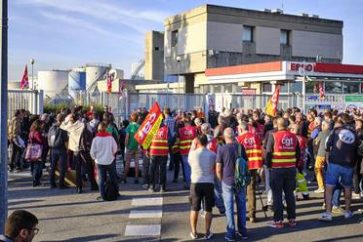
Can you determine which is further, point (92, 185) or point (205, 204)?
point (92, 185)

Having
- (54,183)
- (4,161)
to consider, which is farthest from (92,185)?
(4,161)

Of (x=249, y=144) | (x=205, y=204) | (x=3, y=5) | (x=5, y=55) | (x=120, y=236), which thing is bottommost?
(x=120, y=236)

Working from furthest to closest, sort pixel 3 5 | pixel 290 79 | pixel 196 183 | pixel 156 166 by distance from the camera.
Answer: pixel 290 79
pixel 156 166
pixel 196 183
pixel 3 5

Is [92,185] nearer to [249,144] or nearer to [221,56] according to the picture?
[249,144]

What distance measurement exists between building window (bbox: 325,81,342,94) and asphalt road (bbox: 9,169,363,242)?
21888mm

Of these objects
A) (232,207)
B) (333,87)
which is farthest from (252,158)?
(333,87)

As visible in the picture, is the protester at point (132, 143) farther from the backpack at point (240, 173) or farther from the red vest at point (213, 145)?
the backpack at point (240, 173)

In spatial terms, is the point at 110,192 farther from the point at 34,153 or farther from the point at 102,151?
the point at 34,153

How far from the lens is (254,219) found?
9.70 metres

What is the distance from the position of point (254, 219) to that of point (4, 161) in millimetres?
5087

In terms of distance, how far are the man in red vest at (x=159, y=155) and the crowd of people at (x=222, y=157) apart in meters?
0.02

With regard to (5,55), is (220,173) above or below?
below

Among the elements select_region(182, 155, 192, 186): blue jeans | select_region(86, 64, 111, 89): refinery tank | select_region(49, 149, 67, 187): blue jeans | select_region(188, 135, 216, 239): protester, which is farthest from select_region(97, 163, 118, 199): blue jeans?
select_region(86, 64, 111, 89): refinery tank

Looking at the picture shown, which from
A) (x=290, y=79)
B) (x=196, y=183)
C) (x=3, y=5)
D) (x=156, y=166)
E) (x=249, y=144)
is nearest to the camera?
(x=3, y=5)
